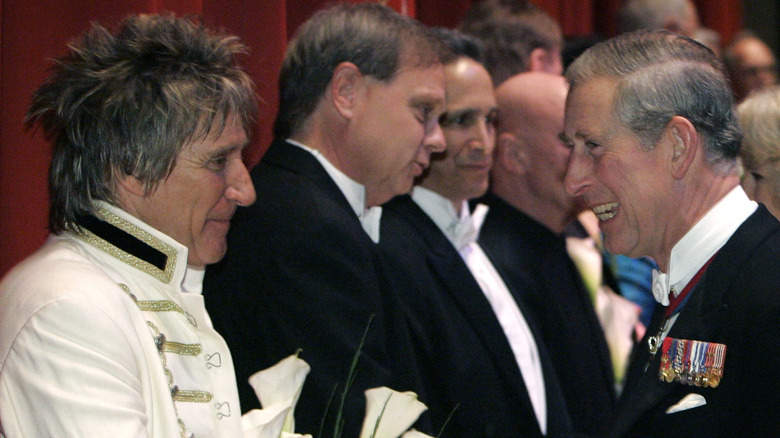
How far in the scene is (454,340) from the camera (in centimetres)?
252

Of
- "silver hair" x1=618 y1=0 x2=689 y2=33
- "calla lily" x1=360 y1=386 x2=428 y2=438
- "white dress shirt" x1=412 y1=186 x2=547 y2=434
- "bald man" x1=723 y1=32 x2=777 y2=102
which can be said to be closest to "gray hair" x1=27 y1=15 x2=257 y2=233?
"calla lily" x1=360 y1=386 x2=428 y2=438

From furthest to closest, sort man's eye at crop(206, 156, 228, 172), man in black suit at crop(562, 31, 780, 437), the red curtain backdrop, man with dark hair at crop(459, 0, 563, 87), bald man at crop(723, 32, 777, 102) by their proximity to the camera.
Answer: bald man at crop(723, 32, 777, 102)
man with dark hair at crop(459, 0, 563, 87)
the red curtain backdrop
man's eye at crop(206, 156, 228, 172)
man in black suit at crop(562, 31, 780, 437)

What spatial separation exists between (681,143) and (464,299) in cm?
93

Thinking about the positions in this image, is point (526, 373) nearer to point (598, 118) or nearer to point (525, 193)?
point (525, 193)

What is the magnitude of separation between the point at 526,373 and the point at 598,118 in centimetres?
112

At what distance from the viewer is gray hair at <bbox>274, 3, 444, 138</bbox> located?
8.01 ft

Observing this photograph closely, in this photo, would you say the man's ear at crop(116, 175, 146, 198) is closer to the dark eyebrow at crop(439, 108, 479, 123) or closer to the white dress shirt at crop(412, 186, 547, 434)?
the white dress shirt at crop(412, 186, 547, 434)

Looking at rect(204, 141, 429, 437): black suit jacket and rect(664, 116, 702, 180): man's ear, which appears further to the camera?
rect(204, 141, 429, 437): black suit jacket

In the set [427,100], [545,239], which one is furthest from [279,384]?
[545,239]

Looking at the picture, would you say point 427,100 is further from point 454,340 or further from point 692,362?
point 692,362

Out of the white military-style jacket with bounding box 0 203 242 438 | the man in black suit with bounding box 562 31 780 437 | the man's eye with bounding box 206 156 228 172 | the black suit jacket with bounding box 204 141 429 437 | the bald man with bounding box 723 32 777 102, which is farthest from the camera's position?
the bald man with bounding box 723 32 777 102

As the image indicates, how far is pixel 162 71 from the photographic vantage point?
72.7 inches

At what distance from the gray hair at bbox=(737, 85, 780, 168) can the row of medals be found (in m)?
0.82

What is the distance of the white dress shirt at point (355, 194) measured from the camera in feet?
7.82
